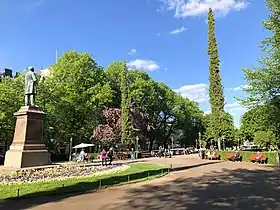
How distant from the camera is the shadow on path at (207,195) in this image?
10.6 metres

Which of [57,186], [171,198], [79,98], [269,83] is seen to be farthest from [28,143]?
[79,98]

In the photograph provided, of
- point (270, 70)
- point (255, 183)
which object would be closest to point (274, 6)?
point (270, 70)

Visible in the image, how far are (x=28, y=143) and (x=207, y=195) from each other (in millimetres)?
11324

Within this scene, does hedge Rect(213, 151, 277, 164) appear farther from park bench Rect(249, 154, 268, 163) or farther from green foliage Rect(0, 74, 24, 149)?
green foliage Rect(0, 74, 24, 149)

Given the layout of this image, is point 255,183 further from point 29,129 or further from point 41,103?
point 41,103

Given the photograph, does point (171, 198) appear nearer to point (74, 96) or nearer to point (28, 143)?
point (28, 143)

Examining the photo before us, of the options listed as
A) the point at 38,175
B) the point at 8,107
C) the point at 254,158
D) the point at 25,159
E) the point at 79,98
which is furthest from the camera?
the point at 79,98

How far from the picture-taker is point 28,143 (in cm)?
1892

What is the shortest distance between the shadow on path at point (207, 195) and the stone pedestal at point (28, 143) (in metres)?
7.43

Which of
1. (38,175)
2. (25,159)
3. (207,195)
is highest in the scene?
(25,159)

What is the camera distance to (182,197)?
12.3m

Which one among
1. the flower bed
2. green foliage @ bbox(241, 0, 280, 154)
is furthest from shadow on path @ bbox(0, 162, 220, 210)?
green foliage @ bbox(241, 0, 280, 154)

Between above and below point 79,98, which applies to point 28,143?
below

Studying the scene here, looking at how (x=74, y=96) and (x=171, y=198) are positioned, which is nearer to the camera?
(x=171, y=198)
